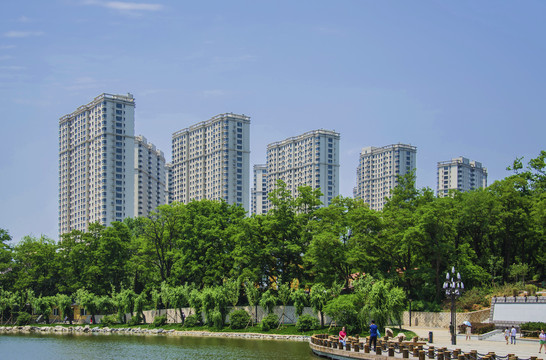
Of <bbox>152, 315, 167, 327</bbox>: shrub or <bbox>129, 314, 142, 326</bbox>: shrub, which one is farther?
<bbox>129, 314, 142, 326</bbox>: shrub

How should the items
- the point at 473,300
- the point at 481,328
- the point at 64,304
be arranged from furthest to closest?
the point at 64,304 < the point at 473,300 < the point at 481,328

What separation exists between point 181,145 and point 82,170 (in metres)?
37.9

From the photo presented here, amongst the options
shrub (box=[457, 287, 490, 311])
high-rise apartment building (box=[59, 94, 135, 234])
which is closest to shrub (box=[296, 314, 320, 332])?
shrub (box=[457, 287, 490, 311])

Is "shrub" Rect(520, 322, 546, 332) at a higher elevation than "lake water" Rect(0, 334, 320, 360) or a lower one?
higher

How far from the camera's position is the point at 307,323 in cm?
5397

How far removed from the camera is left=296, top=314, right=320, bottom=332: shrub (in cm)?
5397

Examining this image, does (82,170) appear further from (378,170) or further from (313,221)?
(313,221)

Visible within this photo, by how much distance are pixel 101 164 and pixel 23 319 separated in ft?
246

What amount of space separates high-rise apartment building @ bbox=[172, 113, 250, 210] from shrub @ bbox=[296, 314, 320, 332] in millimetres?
111734

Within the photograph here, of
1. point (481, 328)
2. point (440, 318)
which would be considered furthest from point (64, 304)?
point (481, 328)

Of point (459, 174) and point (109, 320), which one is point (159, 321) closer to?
point (109, 320)

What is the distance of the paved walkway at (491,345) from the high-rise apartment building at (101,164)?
11068 centimetres

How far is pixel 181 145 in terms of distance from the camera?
186625 millimetres

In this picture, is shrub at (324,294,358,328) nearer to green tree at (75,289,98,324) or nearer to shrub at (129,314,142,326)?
shrub at (129,314,142,326)
